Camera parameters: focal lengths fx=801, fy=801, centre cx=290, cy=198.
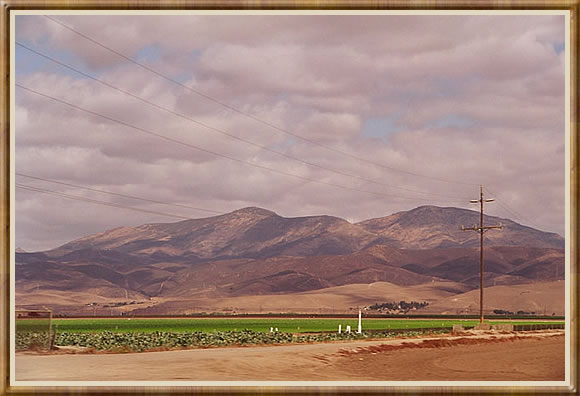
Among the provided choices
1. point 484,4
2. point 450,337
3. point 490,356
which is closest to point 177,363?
point 484,4

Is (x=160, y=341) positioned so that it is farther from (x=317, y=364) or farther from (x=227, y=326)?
(x=227, y=326)

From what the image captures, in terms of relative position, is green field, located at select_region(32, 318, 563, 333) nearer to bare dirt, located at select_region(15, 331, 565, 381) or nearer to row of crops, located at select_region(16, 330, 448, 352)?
row of crops, located at select_region(16, 330, 448, 352)

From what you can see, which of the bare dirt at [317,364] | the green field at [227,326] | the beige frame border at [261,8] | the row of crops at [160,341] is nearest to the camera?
the beige frame border at [261,8]

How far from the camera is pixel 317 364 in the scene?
3534cm

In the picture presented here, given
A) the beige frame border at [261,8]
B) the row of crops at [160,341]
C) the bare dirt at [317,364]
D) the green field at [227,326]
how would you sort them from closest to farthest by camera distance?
the beige frame border at [261,8]
the bare dirt at [317,364]
the row of crops at [160,341]
the green field at [227,326]

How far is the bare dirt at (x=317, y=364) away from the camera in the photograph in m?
27.3

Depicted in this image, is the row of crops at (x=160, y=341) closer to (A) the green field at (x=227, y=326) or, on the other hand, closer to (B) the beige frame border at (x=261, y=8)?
(B) the beige frame border at (x=261, y=8)

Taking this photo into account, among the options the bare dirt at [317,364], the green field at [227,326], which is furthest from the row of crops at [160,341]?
the green field at [227,326]

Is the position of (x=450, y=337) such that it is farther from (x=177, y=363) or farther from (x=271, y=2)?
(x=271, y=2)

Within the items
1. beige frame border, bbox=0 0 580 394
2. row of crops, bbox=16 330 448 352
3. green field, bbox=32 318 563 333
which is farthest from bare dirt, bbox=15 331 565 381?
green field, bbox=32 318 563 333

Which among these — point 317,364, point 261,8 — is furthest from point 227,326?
point 261,8

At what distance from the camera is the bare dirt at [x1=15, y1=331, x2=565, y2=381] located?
2728 centimetres

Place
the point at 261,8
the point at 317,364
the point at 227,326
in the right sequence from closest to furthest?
the point at 261,8, the point at 317,364, the point at 227,326

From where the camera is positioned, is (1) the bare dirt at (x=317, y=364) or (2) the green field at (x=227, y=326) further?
(2) the green field at (x=227, y=326)
